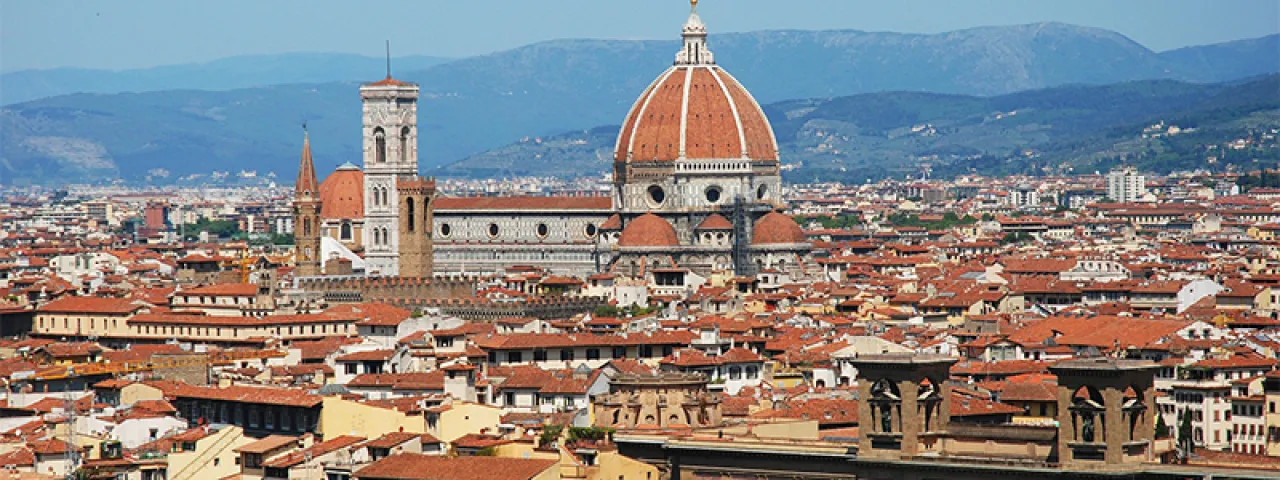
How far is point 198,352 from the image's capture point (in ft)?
243

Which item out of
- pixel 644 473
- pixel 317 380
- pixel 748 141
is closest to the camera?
pixel 644 473

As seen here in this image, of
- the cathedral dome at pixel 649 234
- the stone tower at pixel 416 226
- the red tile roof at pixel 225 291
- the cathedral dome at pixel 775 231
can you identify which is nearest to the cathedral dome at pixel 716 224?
the cathedral dome at pixel 775 231

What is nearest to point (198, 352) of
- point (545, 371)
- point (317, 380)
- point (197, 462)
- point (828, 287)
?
point (317, 380)

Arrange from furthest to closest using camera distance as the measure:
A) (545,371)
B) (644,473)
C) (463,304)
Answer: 1. (463,304)
2. (545,371)
3. (644,473)

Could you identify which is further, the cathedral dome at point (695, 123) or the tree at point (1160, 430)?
the cathedral dome at point (695, 123)

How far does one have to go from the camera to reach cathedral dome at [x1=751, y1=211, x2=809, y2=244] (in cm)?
12762

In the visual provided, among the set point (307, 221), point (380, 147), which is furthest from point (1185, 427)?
point (380, 147)

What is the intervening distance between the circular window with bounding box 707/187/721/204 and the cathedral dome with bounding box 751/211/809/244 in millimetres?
4649

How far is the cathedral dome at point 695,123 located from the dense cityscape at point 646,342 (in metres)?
0.16

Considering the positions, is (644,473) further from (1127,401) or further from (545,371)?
(545,371)

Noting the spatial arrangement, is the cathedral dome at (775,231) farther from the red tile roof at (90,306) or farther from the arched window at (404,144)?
the red tile roof at (90,306)

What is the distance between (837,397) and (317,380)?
16.1 m

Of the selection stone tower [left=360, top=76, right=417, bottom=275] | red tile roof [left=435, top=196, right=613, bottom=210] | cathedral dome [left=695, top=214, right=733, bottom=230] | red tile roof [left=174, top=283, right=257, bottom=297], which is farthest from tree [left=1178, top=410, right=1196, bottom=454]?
red tile roof [left=435, top=196, right=613, bottom=210]

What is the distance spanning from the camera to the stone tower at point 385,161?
135 meters
